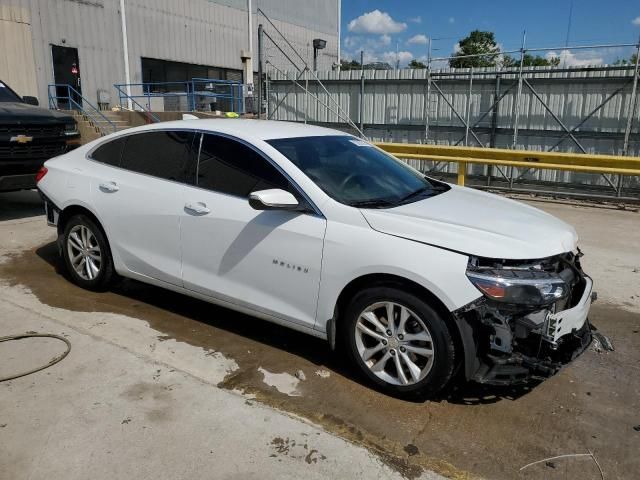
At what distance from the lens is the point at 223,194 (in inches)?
158

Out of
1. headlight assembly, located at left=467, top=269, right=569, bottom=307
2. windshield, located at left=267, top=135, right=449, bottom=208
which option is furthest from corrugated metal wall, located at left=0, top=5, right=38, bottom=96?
headlight assembly, located at left=467, top=269, right=569, bottom=307

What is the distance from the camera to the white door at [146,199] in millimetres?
4293

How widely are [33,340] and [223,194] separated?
1766mm

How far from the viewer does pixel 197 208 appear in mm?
4074

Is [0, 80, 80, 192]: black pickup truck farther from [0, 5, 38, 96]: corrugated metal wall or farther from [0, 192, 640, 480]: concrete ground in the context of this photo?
[0, 5, 38, 96]: corrugated metal wall

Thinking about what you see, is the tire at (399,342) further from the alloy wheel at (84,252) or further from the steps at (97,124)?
the steps at (97,124)

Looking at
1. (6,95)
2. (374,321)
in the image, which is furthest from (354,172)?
(6,95)

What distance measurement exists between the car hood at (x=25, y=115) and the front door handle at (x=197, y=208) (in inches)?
196

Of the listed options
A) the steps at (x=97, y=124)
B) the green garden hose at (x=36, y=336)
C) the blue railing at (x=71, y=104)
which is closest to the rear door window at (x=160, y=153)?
the green garden hose at (x=36, y=336)

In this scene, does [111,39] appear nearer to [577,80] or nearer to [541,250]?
[577,80]

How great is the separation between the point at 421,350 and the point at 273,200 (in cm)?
130

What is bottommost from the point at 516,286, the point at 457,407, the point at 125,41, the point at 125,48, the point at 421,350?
the point at 457,407

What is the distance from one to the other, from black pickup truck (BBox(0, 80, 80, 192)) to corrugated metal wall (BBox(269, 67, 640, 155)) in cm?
784

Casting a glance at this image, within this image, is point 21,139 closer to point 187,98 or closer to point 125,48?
point 187,98
